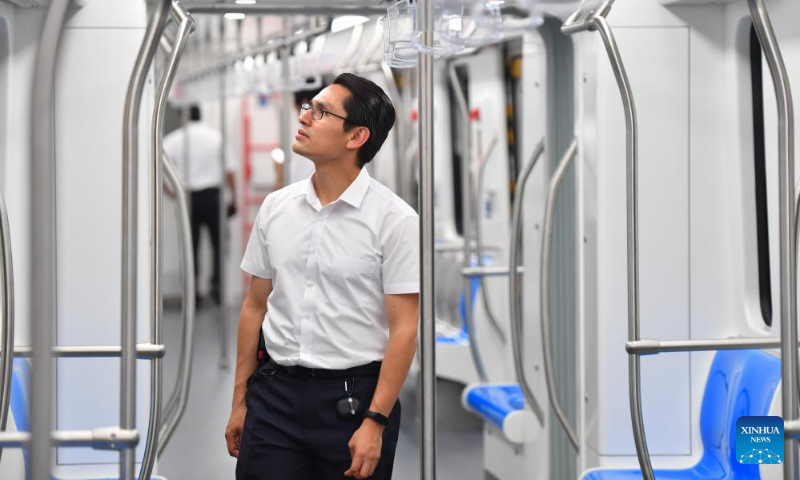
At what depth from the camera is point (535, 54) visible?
14.1ft

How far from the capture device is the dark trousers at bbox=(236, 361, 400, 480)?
262cm

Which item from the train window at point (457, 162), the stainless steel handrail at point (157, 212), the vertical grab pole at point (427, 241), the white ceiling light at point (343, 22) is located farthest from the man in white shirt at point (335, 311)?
the train window at point (457, 162)

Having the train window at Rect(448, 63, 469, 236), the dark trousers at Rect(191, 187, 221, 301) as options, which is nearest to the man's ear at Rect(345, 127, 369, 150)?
the train window at Rect(448, 63, 469, 236)

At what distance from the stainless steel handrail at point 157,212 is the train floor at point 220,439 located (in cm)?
152

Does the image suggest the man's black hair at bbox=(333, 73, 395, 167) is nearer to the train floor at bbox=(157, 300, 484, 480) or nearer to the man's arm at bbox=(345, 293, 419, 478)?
the man's arm at bbox=(345, 293, 419, 478)

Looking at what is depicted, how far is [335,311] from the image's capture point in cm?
263

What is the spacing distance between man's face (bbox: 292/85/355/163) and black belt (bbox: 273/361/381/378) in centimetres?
50

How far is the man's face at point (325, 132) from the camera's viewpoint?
265cm

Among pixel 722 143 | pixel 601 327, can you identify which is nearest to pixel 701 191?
pixel 722 143

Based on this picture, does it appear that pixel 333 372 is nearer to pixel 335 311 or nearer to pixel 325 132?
pixel 335 311

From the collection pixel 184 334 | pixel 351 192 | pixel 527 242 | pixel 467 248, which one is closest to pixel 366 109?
pixel 351 192

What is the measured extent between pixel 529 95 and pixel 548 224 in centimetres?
105

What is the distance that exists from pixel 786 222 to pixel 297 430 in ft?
3.91

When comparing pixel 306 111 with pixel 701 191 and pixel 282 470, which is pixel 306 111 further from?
pixel 701 191
